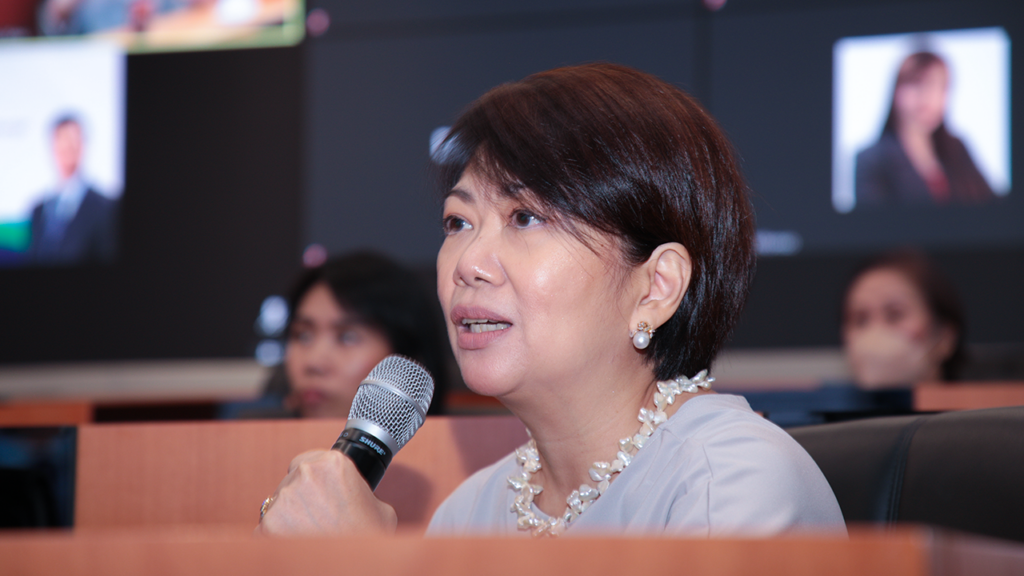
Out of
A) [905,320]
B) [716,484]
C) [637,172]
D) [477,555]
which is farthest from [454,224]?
[905,320]

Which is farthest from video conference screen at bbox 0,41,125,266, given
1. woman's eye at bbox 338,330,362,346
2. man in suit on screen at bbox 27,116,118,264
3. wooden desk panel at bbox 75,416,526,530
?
wooden desk panel at bbox 75,416,526,530

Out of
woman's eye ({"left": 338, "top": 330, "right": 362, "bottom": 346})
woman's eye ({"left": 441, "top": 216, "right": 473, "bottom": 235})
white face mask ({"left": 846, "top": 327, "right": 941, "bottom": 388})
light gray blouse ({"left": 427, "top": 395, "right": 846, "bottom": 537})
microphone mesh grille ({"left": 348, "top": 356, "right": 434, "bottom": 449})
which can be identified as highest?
woman's eye ({"left": 441, "top": 216, "right": 473, "bottom": 235})

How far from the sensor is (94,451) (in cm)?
136

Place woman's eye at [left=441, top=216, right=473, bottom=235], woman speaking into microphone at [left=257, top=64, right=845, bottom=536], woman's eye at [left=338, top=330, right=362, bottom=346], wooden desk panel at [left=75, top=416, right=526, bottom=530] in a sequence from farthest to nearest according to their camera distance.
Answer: woman's eye at [left=338, top=330, right=362, bottom=346], wooden desk panel at [left=75, top=416, right=526, bottom=530], woman's eye at [left=441, top=216, right=473, bottom=235], woman speaking into microphone at [left=257, top=64, right=845, bottom=536]

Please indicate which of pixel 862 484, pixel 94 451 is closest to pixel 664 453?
pixel 862 484

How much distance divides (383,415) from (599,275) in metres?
0.32

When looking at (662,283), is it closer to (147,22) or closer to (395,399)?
(395,399)

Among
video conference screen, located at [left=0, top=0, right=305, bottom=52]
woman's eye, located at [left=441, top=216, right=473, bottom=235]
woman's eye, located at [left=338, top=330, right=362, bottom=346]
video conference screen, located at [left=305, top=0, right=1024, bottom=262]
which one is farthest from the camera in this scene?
video conference screen, located at [left=0, top=0, right=305, bottom=52]

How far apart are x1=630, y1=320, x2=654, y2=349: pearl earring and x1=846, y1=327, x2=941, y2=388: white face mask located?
6.62ft

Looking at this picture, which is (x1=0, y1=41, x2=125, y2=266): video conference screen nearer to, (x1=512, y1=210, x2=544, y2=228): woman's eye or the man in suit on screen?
the man in suit on screen

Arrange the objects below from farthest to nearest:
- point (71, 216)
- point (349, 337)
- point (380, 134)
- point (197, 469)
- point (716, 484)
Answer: point (71, 216) → point (380, 134) → point (349, 337) → point (197, 469) → point (716, 484)

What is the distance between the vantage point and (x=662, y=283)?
115 cm

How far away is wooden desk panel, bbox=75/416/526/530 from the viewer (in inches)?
52.7

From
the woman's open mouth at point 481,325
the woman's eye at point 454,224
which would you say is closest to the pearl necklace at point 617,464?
the woman's open mouth at point 481,325
